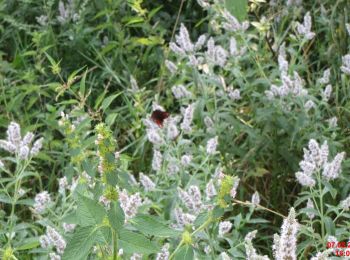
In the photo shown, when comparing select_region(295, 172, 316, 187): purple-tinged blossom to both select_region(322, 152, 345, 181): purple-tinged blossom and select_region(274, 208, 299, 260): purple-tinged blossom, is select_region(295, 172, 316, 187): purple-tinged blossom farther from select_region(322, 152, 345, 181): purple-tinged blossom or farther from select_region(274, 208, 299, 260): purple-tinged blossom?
select_region(274, 208, 299, 260): purple-tinged blossom

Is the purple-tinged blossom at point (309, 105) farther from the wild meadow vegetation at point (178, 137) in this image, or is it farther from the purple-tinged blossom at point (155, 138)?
the purple-tinged blossom at point (155, 138)

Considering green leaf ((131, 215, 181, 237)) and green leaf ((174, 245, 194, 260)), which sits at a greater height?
green leaf ((131, 215, 181, 237))

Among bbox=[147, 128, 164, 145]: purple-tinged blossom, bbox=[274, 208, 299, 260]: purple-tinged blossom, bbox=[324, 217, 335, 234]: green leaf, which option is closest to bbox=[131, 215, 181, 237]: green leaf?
bbox=[274, 208, 299, 260]: purple-tinged blossom

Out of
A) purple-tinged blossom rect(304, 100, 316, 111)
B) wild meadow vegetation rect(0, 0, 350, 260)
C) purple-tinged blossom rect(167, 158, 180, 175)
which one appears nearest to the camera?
wild meadow vegetation rect(0, 0, 350, 260)

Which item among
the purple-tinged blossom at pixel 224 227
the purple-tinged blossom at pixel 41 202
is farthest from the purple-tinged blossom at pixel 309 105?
the purple-tinged blossom at pixel 41 202

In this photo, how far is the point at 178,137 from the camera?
3.04m

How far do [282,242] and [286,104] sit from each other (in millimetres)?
1861

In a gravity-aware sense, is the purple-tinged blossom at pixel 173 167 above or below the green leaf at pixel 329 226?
below

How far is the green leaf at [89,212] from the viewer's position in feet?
5.00

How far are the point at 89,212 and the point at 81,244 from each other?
105mm

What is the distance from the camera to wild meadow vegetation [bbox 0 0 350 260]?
6.64 feet

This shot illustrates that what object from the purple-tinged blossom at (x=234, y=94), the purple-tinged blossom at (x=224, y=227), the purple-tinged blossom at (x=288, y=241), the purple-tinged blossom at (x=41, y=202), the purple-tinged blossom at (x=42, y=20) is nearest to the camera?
the purple-tinged blossom at (x=288, y=241)

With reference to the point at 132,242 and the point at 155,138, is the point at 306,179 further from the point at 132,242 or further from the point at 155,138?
the point at 132,242

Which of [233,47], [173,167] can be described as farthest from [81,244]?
[233,47]
